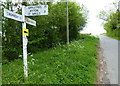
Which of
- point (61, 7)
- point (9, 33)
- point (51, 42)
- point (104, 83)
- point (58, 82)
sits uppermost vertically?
point (61, 7)

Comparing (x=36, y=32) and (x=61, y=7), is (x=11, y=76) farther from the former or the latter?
(x=61, y=7)

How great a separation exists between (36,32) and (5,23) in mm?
1780

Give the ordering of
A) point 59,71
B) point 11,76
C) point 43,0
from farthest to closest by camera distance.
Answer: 1. point 43,0
2. point 59,71
3. point 11,76

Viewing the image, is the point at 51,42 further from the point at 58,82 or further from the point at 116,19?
the point at 116,19

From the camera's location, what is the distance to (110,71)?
4691mm

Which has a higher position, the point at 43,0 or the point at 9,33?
the point at 43,0

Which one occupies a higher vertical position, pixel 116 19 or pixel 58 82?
pixel 116 19

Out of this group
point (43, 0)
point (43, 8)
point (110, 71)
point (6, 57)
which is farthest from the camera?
point (43, 0)

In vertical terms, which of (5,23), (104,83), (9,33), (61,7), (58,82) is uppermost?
(61,7)

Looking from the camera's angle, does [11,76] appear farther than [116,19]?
No

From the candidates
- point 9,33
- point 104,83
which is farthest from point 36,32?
point 104,83

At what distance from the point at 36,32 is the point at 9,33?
5.03 ft

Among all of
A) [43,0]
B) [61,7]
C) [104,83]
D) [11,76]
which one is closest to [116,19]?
[61,7]

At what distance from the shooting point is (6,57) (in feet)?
20.6
